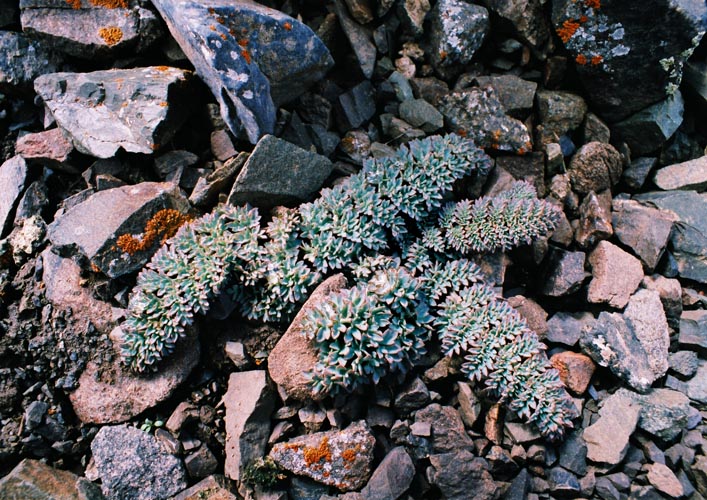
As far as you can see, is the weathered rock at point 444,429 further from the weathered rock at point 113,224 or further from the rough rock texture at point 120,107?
the rough rock texture at point 120,107

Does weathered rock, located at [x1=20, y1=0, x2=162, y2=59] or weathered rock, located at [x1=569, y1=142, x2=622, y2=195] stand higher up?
weathered rock, located at [x1=20, y1=0, x2=162, y2=59]

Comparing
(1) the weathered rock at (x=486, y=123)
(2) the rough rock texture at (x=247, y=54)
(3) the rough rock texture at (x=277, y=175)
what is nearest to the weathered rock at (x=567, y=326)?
(1) the weathered rock at (x=486, y=123)

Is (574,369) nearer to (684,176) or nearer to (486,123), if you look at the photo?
(486,123)

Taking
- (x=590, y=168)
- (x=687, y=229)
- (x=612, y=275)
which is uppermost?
(x=590, y=168)

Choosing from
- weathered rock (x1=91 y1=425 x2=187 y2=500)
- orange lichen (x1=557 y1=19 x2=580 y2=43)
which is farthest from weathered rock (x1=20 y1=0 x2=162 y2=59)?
orange lichen (x1=557 y1=19 x2=580 y2=43)

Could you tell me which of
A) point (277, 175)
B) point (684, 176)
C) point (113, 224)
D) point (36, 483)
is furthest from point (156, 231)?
point (684, 176)

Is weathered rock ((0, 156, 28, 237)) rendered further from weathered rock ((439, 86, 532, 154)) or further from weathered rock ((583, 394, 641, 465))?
weathered rock ((583, 394, 641, 465))

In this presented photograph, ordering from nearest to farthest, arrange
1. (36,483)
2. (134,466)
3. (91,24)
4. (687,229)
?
(36,483) → (134,466) → (91,24) → (687,229)

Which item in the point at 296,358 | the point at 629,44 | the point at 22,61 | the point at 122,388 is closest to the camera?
the point at 296,358
